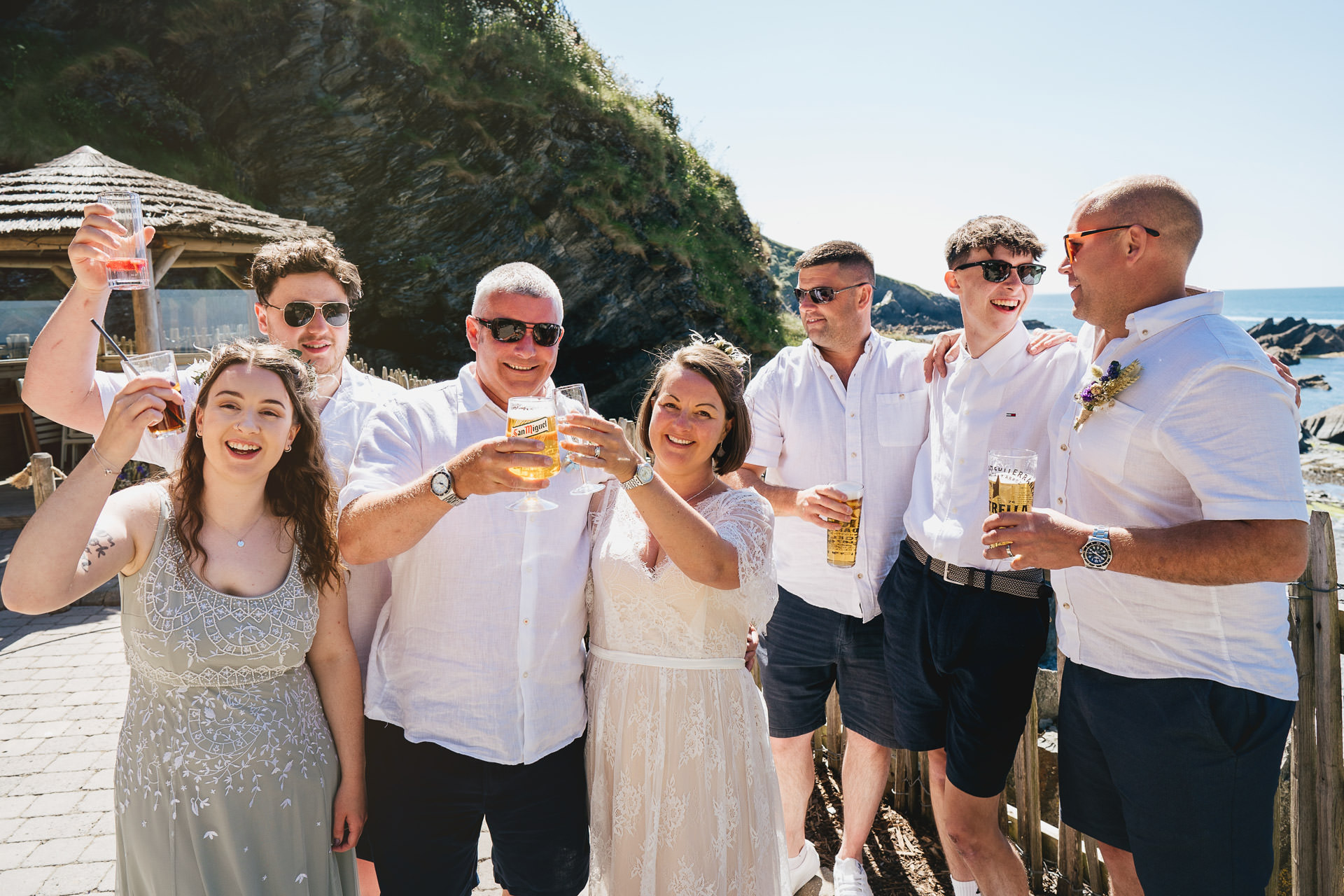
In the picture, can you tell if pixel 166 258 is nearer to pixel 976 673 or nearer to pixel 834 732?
pixel 834 732

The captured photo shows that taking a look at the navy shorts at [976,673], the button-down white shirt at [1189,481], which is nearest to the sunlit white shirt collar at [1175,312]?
the button-down white shirt at [1189,481]

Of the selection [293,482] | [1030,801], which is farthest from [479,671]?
[1030,801]

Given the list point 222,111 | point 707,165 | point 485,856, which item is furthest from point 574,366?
point 485,856

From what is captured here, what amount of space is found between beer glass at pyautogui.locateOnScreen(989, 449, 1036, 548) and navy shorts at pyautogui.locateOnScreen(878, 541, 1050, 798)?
0.64 metres

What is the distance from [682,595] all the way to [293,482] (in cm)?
129

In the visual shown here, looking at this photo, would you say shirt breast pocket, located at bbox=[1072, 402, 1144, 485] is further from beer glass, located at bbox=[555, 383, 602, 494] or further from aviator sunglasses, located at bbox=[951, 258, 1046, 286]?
beer glass, located at bbox=[555, 383, 602, 494]

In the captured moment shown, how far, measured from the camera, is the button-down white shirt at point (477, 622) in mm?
2332

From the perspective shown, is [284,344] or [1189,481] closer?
[1189,481]

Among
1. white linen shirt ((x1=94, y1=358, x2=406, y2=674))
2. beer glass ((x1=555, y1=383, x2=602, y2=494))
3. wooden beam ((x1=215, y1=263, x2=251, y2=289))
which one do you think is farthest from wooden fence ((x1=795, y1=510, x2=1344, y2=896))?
wooden beam ((x1=215, y1=263, x2=251, y2=289))

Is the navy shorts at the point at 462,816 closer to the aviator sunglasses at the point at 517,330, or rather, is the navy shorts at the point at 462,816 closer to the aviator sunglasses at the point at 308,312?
the aviator sunglasses at the point at 517,330

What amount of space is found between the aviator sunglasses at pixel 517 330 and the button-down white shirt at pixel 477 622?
40cm

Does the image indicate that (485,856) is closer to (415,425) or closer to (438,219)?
(415,425)

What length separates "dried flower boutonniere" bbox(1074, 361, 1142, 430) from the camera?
7.69ft

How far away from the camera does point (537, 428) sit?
1956 millimetres
